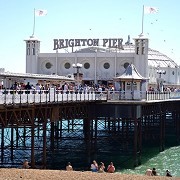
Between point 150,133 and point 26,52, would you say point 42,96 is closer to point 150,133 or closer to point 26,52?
point 150,133

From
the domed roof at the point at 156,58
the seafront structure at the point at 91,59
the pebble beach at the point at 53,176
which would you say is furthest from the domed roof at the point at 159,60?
the pebble beach at the point at 53,176

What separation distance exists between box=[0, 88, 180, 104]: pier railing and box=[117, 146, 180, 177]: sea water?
19.2ft

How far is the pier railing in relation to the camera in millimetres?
30553

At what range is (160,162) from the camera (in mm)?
48781

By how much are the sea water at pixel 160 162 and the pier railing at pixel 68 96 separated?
5861mm

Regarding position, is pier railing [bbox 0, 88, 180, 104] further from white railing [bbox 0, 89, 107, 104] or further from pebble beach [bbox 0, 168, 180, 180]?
pebble beach [bbox 0, 168, 180, 180]

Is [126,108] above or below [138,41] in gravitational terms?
below

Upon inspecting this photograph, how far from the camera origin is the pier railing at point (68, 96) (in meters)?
30.6

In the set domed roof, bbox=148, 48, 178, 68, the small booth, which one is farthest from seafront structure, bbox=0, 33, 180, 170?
domed roof, bbox=148, 48, 178, 68

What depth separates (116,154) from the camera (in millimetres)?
51062

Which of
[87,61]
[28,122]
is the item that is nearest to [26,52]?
[87,61]

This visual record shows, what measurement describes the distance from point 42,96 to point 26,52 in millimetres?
55621

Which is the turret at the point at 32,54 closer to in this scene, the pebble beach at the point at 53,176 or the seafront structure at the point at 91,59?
the seafront structure at the point at 91,59

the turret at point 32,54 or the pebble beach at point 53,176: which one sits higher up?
the turret at point 32,54
